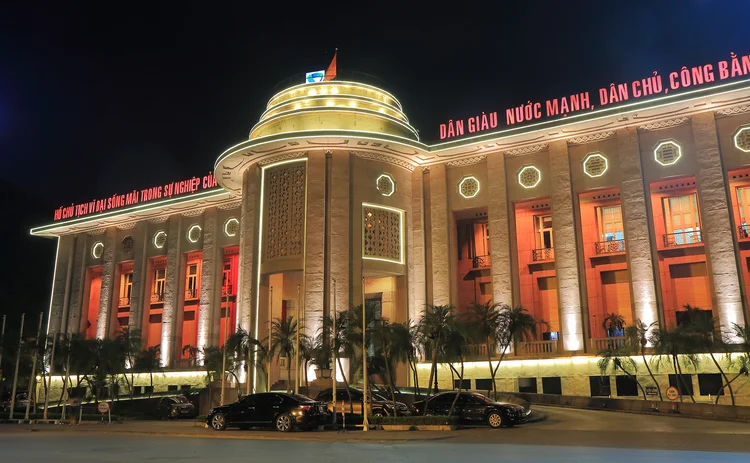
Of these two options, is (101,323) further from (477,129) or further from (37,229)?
(477,129)

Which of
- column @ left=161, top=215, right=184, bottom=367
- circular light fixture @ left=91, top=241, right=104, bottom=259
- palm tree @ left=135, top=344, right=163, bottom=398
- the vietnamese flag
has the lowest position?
palm tree @ left=135, top=344, right=163, bottom=398

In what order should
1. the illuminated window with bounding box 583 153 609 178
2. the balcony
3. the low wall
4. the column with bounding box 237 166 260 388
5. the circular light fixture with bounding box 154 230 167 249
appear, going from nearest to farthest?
the low wall → the illuminated window with bounding box 583 153 609 178 → the column with bounding box 237 166 260 388 → the balcony → the circular light fixture with bounding box 154 230 167 249

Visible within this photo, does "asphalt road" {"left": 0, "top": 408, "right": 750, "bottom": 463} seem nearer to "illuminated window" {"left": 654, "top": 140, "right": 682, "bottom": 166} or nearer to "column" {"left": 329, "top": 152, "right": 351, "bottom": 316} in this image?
"column" {"left": 329, "top": 152, "right": 351, "bottom": 316}

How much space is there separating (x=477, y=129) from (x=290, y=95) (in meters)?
12.0

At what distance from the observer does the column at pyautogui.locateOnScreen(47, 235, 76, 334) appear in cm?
5338

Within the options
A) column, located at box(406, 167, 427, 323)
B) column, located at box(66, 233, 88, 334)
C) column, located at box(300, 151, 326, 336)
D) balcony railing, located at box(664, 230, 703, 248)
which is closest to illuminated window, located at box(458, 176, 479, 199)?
column, located at box(406, 167, 427, 323)

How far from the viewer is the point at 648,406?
2597 cm

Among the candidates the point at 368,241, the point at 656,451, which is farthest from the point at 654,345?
the point at 656,451

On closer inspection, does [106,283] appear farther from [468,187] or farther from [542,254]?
[542,254]

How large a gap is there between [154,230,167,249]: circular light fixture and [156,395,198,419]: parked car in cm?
2051

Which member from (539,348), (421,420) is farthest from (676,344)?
(421,420)

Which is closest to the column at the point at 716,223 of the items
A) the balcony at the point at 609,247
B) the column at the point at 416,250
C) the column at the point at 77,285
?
the balcony at the point at 609,247

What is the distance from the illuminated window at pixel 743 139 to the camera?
32781 millimetres

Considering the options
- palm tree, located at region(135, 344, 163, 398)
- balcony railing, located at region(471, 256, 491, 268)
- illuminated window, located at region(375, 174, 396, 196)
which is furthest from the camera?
palm tree, located at region(135, 344, 163, 398)
